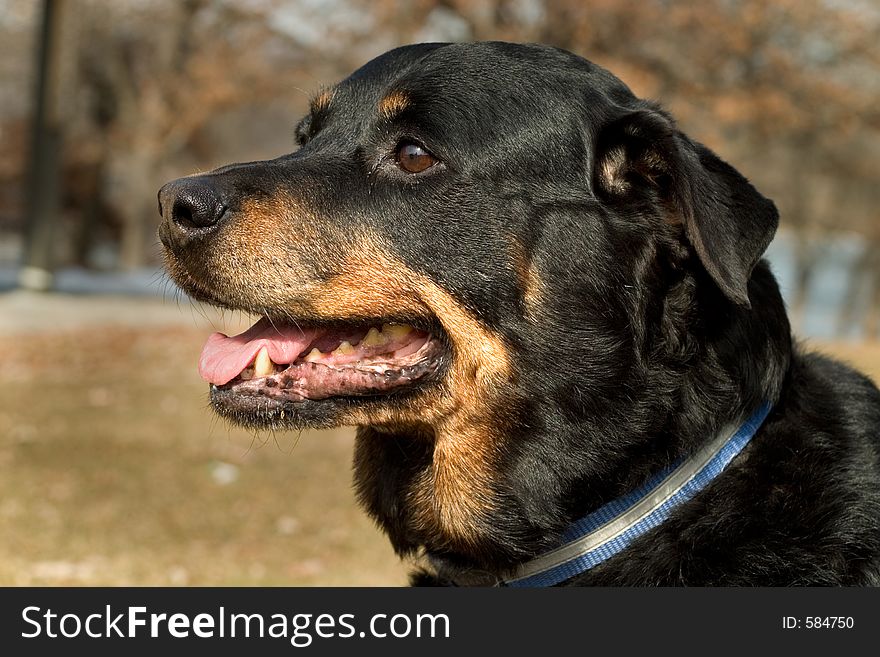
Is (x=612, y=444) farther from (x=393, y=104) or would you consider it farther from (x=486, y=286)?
(x=393, y=104)

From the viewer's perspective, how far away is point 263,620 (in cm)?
337

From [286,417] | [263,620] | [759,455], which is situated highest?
[286,417]

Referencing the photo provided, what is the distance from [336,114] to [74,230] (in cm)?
2540

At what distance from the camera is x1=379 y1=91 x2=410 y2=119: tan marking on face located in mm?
3266

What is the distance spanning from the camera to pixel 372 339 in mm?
3258

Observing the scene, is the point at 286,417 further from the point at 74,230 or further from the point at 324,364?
the point at 74,230

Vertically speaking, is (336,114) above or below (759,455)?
above

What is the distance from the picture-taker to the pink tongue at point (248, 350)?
3225 millimetres

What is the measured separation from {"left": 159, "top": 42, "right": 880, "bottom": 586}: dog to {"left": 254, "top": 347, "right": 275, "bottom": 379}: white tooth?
0.4 inches

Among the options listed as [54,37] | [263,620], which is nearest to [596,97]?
[263,620]

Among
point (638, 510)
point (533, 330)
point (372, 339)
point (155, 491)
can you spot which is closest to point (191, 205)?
point (372, 339)

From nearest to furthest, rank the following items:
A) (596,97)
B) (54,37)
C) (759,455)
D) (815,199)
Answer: (759,455) → (596,97) → (54,37) → (815,199)

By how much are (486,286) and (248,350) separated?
0.84 metres

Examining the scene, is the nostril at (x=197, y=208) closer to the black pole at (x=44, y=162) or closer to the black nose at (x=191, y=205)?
the black nose at (x=191, y=205)
